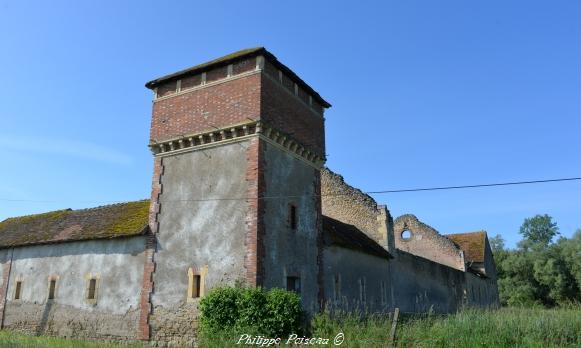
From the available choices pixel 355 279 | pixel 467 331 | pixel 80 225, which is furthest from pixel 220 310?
pixel 80 225

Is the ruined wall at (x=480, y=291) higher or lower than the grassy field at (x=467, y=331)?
higher

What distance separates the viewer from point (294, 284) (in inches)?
610

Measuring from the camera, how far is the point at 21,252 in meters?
20.5

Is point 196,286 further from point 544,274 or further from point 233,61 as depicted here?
point 544,274

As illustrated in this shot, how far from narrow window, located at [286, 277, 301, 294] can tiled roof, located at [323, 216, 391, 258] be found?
8.74 feet

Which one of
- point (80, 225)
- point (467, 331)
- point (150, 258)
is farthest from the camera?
point (80, 225)

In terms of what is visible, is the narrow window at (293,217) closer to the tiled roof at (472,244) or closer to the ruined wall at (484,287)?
the ruined wall at (484,287)

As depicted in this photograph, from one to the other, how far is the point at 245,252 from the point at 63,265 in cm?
875

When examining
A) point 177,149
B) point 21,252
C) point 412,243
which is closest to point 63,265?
point 21,252

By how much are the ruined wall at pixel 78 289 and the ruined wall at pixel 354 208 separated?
12.4m

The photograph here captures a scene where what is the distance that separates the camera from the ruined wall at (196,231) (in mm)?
14312

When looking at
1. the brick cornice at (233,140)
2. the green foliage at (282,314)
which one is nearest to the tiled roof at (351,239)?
the brick cornice at (233,140)

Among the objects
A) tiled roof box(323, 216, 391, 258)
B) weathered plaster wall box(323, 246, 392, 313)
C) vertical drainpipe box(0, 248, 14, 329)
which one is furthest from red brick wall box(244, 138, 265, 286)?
vertical drainpipe box(0, 248, 14, 329)

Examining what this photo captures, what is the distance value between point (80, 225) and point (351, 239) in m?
11.4
